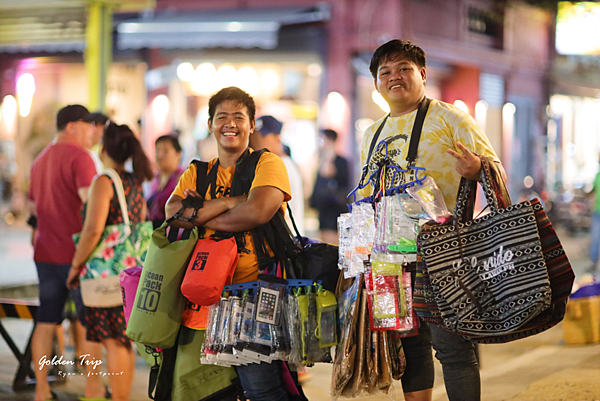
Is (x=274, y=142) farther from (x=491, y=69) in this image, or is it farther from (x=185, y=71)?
(x=491, y=69)

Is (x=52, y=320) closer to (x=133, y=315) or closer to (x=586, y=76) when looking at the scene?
(x=133, y=315)

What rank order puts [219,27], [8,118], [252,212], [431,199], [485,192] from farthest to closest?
[8,118]
[219,27]
[252,212]
[431,199]
[485,192]

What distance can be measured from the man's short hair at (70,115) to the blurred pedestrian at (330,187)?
10.8 feet

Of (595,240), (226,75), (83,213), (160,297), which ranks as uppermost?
(226,75)

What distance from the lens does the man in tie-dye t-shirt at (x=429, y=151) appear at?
287 centimetres

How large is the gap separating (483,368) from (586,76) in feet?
69.7

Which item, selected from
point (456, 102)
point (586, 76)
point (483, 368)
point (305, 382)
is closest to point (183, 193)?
point (305, 382)

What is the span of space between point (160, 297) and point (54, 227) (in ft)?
6.39

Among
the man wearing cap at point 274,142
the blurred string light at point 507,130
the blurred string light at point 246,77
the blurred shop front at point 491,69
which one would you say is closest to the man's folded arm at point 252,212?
the man wearing cap at point 274,142

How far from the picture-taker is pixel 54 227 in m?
4.57

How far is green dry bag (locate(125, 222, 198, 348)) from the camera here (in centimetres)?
298

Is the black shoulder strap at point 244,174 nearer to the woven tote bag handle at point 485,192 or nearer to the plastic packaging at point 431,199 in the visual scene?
the plastic packaging at point 431,199

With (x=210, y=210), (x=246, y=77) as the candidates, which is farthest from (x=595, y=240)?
(x=210, y=210)

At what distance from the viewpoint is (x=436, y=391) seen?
467 centimetres
